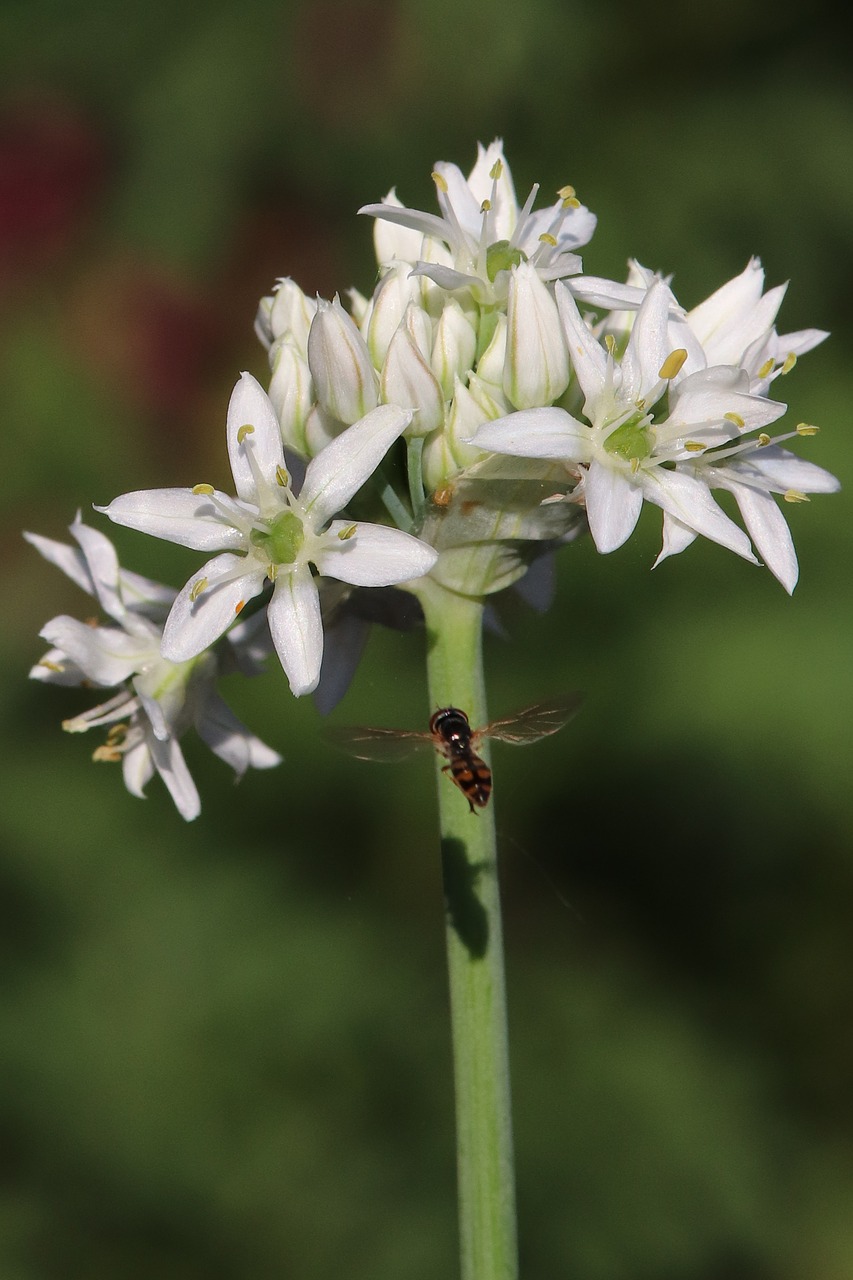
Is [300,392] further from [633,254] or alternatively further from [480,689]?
[633,254]

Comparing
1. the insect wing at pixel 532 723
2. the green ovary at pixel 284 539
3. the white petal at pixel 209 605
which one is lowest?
the insect wing at pixel 532 723

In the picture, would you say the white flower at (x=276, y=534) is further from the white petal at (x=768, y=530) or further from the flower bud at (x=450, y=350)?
the white petal at (x=768, y=530)

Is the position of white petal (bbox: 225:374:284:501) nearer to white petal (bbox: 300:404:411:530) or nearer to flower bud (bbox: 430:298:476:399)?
white petal (bbox: 300:404:411:530)

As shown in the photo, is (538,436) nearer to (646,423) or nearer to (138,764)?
(646,423)

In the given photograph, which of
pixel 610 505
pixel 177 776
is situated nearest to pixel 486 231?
pixel 610 505

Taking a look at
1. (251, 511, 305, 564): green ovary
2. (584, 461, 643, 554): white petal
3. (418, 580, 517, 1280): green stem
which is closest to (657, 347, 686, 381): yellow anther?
(584, 461, 643, 554): white petal

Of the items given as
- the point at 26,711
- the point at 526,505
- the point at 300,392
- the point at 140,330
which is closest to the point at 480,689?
the point at 526,505

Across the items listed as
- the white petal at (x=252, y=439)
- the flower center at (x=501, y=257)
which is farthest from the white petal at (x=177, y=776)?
the flower center at (x=501, y=257)
